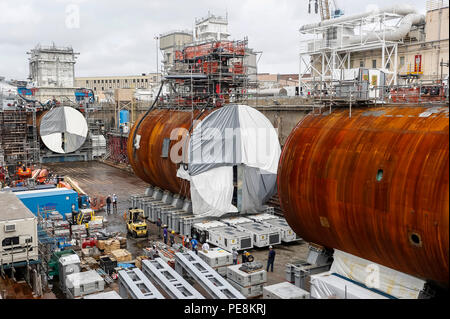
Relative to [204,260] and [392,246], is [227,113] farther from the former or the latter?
[392,246]

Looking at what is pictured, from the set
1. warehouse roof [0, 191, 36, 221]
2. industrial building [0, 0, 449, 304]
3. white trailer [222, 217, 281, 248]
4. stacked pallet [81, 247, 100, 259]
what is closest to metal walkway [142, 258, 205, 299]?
industrial building [0, 0, 449, 304]

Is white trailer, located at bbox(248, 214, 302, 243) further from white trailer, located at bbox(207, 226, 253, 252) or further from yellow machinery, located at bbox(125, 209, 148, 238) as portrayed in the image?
yellow machinery, located at bbox(125, 209, 148, 238)

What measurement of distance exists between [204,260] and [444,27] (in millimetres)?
28311

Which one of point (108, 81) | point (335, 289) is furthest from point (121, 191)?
point (108, 81)

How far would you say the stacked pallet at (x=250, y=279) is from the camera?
52.5ft

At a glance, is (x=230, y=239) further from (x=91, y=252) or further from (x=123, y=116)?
(x=123, y=116)

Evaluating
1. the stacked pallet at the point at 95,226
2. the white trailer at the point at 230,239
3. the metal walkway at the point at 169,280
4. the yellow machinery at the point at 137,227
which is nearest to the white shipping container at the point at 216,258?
the metal walkway at the point at 169,280

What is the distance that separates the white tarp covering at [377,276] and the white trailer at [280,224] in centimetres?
623

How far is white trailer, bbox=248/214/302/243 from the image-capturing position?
71.5 feet

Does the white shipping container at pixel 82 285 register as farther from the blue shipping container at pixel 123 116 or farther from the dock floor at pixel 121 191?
the blue shipping container at pixel 123 116

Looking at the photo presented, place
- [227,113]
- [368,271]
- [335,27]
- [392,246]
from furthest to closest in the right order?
1. [335,27]
2. [227,113]
3. [368,271]
4. [392,246]

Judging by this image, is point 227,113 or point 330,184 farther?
point 227,113
